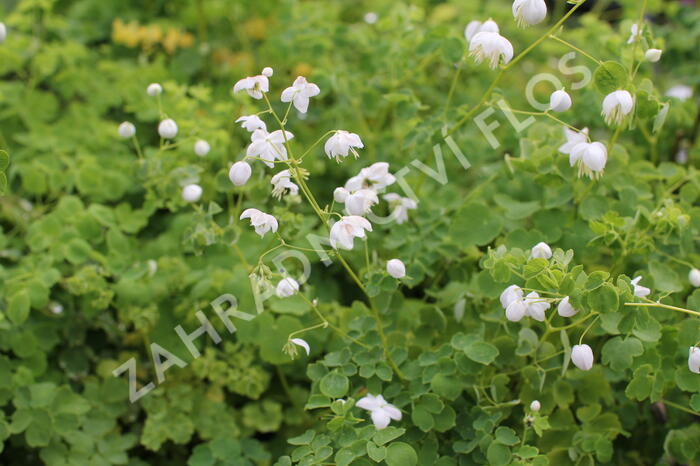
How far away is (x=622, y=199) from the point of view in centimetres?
138

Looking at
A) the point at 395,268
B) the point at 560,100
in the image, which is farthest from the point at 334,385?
the point at 560,100

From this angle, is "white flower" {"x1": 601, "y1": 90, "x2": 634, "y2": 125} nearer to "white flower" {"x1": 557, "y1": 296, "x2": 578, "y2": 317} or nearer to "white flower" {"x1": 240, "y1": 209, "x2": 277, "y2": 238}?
"white flower" {"x1": 557, "y1": 296, "x2": 578, "y2": 317}

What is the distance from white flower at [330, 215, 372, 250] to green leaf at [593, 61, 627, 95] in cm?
41

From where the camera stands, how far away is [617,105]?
1.07 meters

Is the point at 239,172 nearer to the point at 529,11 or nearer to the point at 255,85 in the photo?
the point at 255,85

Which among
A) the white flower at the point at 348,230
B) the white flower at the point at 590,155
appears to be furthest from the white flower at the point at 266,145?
the white flower at the point at 590,155

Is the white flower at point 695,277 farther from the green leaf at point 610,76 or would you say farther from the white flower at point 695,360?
the green leaf at point 610,76

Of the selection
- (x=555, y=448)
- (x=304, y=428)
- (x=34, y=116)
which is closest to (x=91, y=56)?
(x=34, y=116)

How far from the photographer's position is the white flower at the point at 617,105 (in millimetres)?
1059

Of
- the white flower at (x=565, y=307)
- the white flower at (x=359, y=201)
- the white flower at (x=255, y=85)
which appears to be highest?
the white flower at (x=255, y=85)

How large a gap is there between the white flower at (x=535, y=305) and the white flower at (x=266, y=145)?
396mm

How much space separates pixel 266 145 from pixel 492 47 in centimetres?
35

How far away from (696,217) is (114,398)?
111cm

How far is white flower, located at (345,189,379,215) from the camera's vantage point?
Result: 1069mm
